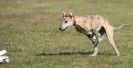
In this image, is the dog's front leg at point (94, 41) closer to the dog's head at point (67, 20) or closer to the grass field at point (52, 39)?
the grass field at point (52, 39)

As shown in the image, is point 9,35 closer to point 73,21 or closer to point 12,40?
point 12,40

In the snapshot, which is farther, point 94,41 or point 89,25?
point 94,41

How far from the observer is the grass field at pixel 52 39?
15742 millimetres

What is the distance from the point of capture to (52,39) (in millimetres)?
22188

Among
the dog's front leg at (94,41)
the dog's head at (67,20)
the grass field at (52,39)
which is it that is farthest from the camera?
the dog's front leg at (94,41)

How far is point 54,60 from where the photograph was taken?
1597 cm

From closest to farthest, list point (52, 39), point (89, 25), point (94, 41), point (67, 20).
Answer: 1. point (67, 20)
2. point (89, 25)
3. point (94, 41)
4. point (52, 39)

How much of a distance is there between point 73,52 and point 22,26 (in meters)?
9.79

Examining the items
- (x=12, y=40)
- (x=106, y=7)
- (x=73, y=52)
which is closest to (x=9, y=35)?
(x=12, y=40)

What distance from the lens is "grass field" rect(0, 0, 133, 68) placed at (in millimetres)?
15742

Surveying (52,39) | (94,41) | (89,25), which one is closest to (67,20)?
(89,25)

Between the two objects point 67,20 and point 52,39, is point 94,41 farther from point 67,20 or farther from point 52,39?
point 52,39

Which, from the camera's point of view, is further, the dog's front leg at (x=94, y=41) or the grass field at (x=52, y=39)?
the dog's front leg at (x=94, y=41)

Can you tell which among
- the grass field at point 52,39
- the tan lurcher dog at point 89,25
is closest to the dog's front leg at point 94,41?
the tan lurcher dog at point 89,25
